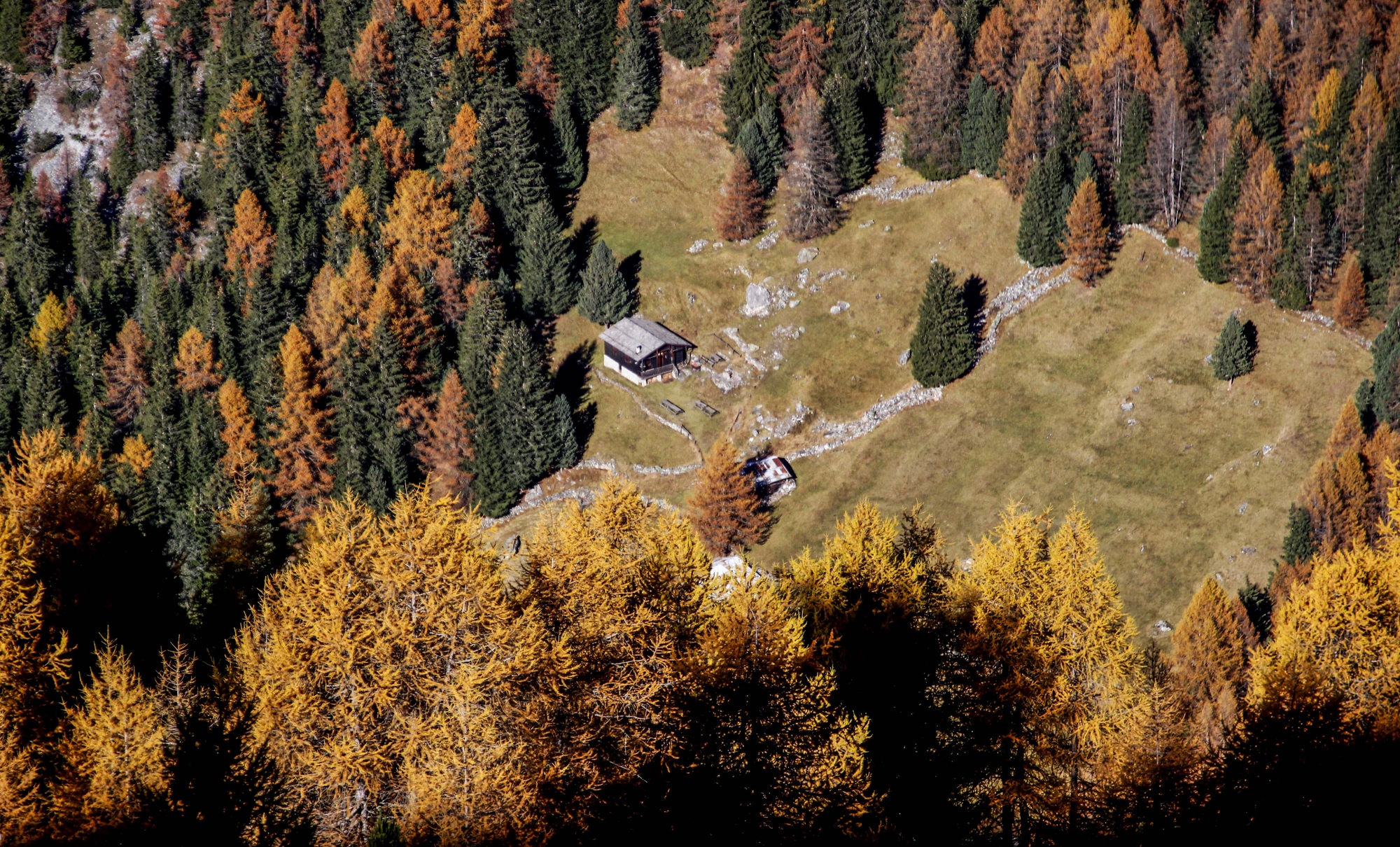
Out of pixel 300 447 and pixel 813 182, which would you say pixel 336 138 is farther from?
pixel 813 182

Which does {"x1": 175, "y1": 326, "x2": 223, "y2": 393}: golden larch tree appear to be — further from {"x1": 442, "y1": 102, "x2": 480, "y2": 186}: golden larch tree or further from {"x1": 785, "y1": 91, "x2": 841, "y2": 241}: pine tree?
{"x1": 785, "y1": 91, "x2": 841, "y2": 241}: pine tree

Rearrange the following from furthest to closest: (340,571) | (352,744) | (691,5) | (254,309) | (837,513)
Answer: (691,5) < (254,309) < (837,513) < (340,571) < (352,744)

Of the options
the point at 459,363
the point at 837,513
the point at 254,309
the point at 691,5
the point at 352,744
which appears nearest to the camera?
the point at 352,744

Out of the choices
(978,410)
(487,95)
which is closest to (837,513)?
(978,410)

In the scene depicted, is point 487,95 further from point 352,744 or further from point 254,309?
point 352,744

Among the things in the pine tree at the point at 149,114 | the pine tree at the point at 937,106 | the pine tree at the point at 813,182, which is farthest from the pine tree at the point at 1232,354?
the pine tree at the point at 149,114

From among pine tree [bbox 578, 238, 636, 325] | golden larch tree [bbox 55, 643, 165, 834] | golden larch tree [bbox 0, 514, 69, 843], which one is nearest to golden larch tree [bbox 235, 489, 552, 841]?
golden larch tree [bbox 55, 643, 165, 834]
